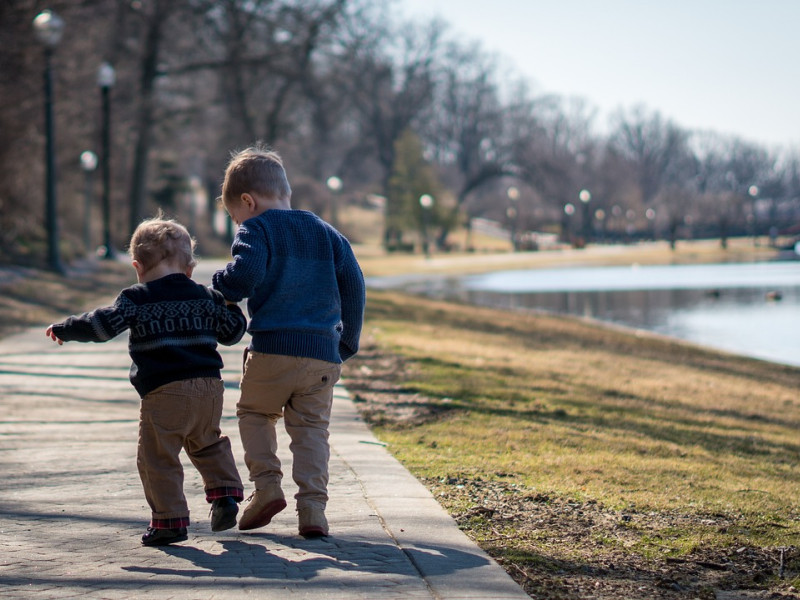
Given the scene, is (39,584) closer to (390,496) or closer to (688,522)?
(390,496)

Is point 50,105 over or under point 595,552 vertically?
over

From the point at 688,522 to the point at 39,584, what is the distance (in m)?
2.82

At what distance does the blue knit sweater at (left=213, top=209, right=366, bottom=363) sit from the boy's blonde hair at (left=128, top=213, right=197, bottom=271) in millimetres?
194

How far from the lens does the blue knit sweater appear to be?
167 inches

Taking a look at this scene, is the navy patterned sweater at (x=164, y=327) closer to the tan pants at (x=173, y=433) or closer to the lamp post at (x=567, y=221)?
the tan pants at (x=173, y=433)

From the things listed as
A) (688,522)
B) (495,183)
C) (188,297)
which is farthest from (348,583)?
(495,183)

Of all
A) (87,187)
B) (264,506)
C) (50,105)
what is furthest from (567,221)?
(264,506)

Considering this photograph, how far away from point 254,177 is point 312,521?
4.86 feet

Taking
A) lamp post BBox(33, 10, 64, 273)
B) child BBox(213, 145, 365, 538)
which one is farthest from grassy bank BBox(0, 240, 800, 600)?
lamp post BBox(33, 10, 64, 273)

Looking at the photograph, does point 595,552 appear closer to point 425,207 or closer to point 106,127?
point 106,127

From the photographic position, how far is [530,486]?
5320 millimetres

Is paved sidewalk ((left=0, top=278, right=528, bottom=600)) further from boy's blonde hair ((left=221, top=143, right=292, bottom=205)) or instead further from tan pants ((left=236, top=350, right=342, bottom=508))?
boy's blonde hair ((left=221, top=143, right=292, bottom=205))

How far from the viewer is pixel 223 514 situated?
4.27m

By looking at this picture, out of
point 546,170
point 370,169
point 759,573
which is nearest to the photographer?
point 759,573
